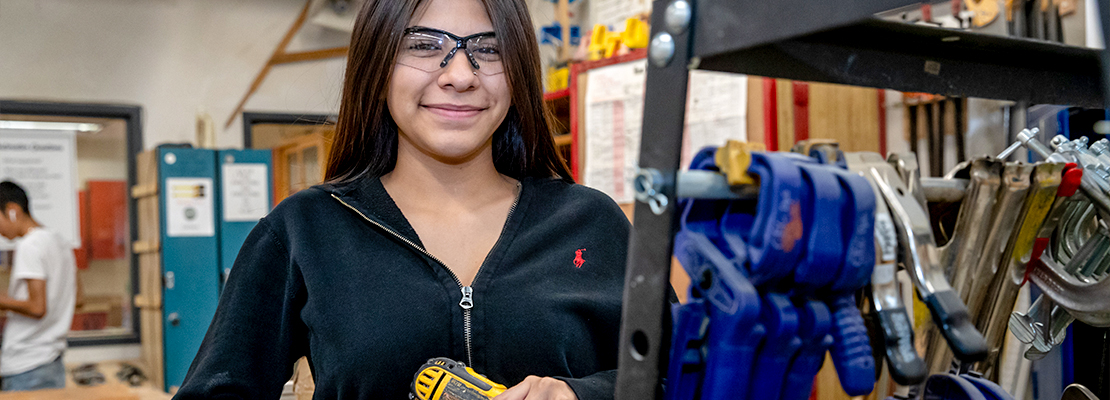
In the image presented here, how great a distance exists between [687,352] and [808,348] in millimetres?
93

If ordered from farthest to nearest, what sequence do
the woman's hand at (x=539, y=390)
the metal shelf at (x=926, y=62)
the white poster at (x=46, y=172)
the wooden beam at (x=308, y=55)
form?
the wooden beam at (x=308, y=55) < the white poster at (x=46, y=172) < the woman's hand at (x=539, y=390) < the metal shelf at (x=926, y=62)

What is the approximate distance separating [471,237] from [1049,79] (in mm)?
823

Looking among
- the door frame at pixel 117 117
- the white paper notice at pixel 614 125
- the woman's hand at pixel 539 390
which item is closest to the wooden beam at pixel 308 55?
the door frame at pixel 117 117

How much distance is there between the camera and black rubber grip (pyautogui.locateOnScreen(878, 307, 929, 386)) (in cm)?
60

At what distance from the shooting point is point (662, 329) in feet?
2.19

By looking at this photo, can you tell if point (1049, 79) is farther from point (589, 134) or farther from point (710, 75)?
point (589, 134)

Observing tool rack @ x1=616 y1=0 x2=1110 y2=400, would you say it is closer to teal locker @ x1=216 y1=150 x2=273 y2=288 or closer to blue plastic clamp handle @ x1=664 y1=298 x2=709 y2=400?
blue plastic clamp handle @ x1=664 y1=298 x2=709 y2=400

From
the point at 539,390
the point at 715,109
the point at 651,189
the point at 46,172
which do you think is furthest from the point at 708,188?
the point at 46,172

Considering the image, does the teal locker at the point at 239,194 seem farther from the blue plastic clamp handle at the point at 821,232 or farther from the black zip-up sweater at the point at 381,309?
the blue plastic clamp handle at the point at 821,232

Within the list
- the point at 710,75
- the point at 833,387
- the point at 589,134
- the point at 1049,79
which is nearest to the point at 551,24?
the point at 589,134

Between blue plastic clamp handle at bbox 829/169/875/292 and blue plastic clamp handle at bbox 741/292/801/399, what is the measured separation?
44 millimetres

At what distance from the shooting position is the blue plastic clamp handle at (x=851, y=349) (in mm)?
599

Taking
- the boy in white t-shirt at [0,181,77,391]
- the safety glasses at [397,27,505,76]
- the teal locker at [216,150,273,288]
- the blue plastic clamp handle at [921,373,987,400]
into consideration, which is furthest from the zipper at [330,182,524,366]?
the teal locker at [216,150,273,288]

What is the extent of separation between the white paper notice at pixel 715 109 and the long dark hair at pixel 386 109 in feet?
5.47
